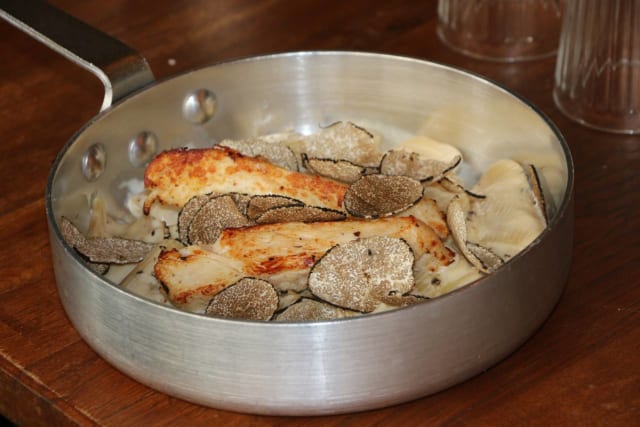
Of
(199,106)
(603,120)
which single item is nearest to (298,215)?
(199,106)

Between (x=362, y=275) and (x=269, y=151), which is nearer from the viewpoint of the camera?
(x=362, y=275)

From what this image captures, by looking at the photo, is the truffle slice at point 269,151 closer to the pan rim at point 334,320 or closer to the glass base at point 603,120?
the pan rim at point 334,320

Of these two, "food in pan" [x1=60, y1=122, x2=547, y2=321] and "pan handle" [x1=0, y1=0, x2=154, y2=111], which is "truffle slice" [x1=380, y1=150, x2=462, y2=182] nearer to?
"food in pan" [x1=60, y1=122, x2=547, y2=321]

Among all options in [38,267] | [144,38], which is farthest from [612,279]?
[144,38]

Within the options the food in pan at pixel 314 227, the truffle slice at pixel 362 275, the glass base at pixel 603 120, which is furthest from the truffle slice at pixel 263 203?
the glass base at pixel 603 120

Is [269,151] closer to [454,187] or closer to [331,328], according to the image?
[454,187]

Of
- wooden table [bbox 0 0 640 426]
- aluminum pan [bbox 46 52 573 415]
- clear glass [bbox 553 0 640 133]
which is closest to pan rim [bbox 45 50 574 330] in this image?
aluminum pan [bbox 46 52 573 415]
